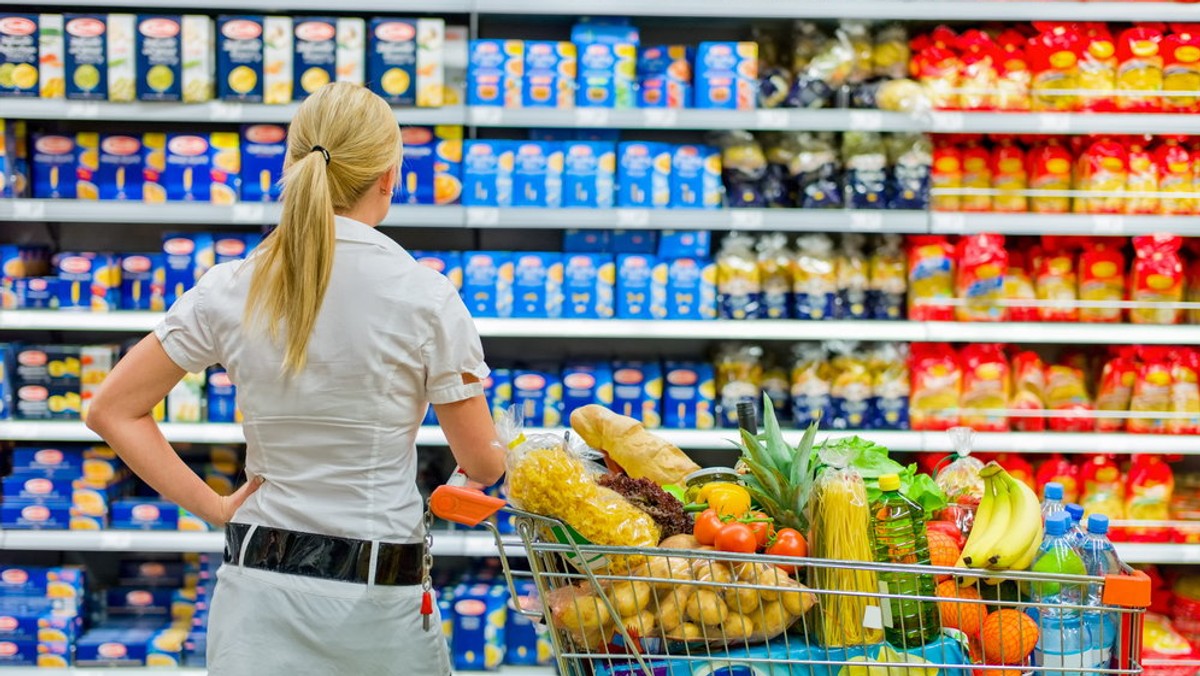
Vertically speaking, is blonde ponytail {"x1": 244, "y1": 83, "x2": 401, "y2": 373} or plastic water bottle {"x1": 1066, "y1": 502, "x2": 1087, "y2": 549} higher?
blonde ponytail {"x1": 244, "y1": 83, "x2": 401, "y2": 373}

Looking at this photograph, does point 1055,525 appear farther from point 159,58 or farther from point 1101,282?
point 159,58

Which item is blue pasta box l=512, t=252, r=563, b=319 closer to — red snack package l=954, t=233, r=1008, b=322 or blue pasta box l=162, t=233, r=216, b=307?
blue pasta box l=162, t=233, r=216, b=307

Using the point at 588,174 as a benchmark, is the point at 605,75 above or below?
above

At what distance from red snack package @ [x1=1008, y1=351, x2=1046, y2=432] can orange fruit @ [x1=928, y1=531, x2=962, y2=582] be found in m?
2.01

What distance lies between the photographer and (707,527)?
154 centimetres

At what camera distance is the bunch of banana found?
1.56 meters

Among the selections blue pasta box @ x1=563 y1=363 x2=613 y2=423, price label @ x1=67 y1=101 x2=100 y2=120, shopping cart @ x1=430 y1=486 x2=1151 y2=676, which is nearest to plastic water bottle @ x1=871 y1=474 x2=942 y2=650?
shopping cart @ x1=430 y1=486 x2=1151 y2=676

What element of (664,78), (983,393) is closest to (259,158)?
(664,78)

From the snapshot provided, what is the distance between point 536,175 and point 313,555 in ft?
6.68

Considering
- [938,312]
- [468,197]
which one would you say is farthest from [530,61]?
[938,312]

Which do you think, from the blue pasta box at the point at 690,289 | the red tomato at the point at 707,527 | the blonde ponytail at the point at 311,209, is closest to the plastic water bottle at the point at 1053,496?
the red tomato at the point at 707,527

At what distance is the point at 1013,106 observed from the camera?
3467mm

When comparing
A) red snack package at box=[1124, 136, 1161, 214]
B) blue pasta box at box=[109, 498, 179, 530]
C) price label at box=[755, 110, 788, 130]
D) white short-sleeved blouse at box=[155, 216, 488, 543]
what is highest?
price label at box=[755, 110, 788, 130]

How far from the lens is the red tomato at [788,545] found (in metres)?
1.53
